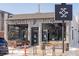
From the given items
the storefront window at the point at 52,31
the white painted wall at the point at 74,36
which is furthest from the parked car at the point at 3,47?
the white painted wall at the point at 74,36

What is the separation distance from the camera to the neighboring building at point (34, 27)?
11.5m

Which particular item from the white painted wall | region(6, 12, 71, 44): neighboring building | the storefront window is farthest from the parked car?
the white painted wall

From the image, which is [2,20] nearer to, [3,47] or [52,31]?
[3,47]

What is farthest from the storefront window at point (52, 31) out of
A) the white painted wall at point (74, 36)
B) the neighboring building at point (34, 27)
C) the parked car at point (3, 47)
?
the parked car at point (3, 47)

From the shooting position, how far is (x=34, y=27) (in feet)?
37.9

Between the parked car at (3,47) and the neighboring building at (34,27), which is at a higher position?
the neighboring building at (34,27)

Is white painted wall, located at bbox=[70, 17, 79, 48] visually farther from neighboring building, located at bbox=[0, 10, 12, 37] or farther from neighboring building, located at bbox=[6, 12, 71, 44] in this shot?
neighboring building, located at bbox=[0, 10, 12, 37]

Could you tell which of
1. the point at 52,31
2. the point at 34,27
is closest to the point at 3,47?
the point at 34,27

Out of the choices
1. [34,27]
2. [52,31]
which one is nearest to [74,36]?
[52,31]

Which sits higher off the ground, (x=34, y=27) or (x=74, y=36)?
(x=34, y=27)

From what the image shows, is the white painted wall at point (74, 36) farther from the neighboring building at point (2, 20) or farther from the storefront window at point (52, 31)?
the neighboring building at point (2, 20)

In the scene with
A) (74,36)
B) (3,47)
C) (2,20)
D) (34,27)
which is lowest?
(3,47)

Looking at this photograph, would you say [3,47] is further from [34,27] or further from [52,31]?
[52,31]

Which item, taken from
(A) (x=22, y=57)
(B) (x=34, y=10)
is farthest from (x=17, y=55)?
(B) (x=34, y=10)
